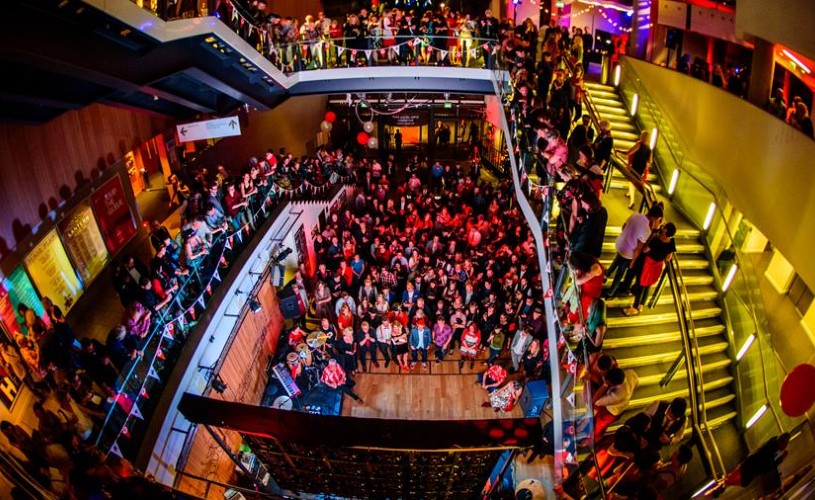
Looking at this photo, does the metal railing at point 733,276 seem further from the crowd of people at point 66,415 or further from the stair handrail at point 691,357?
the crowd of people at point 66,415

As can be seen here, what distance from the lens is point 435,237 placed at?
11.0 m

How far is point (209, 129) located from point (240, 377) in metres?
4.97

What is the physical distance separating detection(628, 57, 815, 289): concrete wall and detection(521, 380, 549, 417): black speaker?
13.5 ft

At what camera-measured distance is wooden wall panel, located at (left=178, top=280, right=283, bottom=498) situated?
7.31m

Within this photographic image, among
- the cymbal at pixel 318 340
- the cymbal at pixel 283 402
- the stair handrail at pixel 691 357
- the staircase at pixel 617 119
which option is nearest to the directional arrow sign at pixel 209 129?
the cymbal at pixel 318 340

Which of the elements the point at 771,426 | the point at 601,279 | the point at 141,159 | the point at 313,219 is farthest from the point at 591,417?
the point at 141,159

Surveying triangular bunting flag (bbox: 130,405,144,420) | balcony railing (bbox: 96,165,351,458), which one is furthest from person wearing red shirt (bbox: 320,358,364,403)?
triangular bunting flag (bbox: 130,405,144,420)

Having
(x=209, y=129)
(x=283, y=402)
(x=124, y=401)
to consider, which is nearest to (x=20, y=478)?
(x=124, y=401)

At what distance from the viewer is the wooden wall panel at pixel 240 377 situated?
7.31 meters

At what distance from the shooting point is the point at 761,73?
8227 mm

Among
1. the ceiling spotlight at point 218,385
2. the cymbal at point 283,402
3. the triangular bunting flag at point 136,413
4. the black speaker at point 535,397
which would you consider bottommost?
the cymbal at point 283,402

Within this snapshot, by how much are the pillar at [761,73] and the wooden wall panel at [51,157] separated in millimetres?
11296

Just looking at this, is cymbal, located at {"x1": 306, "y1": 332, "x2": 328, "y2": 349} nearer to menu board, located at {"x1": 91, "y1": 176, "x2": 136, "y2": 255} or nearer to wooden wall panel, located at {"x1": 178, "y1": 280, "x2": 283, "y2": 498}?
wooden wall panel, located at {"x1": 178, "y1": 280, "x2": 283, "y2": 498}

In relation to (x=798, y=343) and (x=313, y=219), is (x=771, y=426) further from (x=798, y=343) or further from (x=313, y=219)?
(x=313, y=219)
